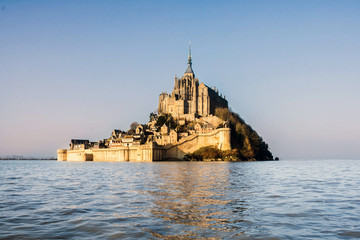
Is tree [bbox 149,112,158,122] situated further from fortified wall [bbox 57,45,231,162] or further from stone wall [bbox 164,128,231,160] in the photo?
stone wall [bbox 164,128,231,160]

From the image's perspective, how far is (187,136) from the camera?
94688 millimetres

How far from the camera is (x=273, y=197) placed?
1772cm

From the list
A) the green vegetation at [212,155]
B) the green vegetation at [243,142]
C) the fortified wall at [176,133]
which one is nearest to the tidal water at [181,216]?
the green vegetation at [212,155]

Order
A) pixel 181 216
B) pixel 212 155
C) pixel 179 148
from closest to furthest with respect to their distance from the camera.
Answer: pixel 181 216 → pixel 212 155 → pixel 179 148

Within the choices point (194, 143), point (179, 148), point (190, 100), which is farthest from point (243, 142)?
point (190, 100)

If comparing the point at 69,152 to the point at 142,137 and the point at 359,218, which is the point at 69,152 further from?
the point at 359,218

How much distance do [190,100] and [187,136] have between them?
75.7 ft

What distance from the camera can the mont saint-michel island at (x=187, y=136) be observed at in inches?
3634

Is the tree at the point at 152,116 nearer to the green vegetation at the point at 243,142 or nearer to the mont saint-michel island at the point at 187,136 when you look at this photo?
the mont saint-michel island at the point at 187,136

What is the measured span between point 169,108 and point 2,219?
10240 cm

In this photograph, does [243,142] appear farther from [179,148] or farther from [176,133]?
[176,133]

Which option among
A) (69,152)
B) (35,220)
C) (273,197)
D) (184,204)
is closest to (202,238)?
(184,204)

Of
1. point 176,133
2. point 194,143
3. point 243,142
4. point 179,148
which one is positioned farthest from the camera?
point 243,142

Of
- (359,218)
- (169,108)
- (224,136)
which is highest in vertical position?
(169,108)
